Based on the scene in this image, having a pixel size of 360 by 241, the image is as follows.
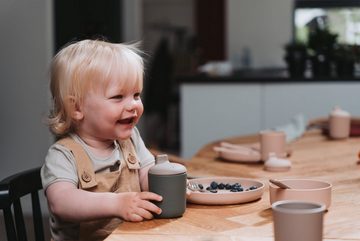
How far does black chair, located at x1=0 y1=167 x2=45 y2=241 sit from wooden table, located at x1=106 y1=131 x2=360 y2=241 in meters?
0.34

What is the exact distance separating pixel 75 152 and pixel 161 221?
0.30 m

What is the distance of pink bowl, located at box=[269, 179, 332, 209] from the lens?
1.34 meters

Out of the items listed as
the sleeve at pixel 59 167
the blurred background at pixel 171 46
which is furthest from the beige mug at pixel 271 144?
the sleeve at pixel 59 167

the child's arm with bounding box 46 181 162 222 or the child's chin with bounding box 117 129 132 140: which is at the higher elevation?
the child's chin with bounding box 117 129 132 140

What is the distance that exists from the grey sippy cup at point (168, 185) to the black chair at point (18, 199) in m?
0.37

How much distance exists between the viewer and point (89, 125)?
1514 millimetres

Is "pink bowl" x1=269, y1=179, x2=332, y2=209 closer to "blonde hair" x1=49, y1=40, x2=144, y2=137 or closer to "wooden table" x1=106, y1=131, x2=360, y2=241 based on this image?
"wooden table" x1=106, y1=131, x2=360, y2=241

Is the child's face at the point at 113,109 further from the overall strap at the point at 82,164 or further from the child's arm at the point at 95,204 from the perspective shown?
the child's arm at the point at 95,204

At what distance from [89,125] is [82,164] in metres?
0.11

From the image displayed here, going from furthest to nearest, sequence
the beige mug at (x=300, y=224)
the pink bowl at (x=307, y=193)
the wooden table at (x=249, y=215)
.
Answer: the pink bowl at (x=307, y=193)
the wooden table at (x=249, y=215)
the beige mug at (x=300, y=224)

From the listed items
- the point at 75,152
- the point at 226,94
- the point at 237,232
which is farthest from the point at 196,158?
the point at 226,94

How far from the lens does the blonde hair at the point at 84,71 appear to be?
146 cm

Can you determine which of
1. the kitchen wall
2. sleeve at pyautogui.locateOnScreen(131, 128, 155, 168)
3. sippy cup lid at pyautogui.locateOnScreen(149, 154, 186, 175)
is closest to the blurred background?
the kitchen wall

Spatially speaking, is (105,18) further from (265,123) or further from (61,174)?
(61,174)
